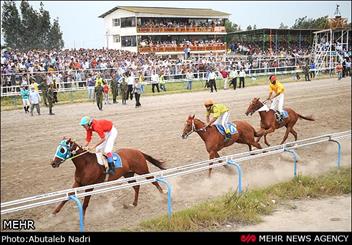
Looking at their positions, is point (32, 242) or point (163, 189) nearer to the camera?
point (32, 242)

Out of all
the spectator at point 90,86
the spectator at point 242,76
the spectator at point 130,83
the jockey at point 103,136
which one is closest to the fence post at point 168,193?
the jockey at point 103,136

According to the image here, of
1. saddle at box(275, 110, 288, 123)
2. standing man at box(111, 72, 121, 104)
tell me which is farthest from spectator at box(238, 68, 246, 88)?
standing man at box(111, 72, 121, 104)

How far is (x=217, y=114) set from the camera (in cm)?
929

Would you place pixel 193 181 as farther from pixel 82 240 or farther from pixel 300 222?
pixel 82 240

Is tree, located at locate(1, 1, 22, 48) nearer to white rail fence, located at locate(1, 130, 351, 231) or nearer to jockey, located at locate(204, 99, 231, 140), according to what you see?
white rail fence, located at locate(1, 130, 351, 231)

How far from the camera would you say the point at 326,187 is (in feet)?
27.4

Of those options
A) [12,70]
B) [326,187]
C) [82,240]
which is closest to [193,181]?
[326,187]

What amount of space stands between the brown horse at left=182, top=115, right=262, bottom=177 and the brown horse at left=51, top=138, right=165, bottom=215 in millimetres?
1343

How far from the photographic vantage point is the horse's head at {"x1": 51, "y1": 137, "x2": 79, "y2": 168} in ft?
20.9

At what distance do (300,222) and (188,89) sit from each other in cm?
735

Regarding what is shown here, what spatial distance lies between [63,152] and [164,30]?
420 cm

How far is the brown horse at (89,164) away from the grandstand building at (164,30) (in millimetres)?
2660

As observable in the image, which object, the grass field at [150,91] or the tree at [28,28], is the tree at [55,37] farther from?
the grass field at [150,91]

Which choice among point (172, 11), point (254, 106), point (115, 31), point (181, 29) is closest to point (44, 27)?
point (115, 31)
